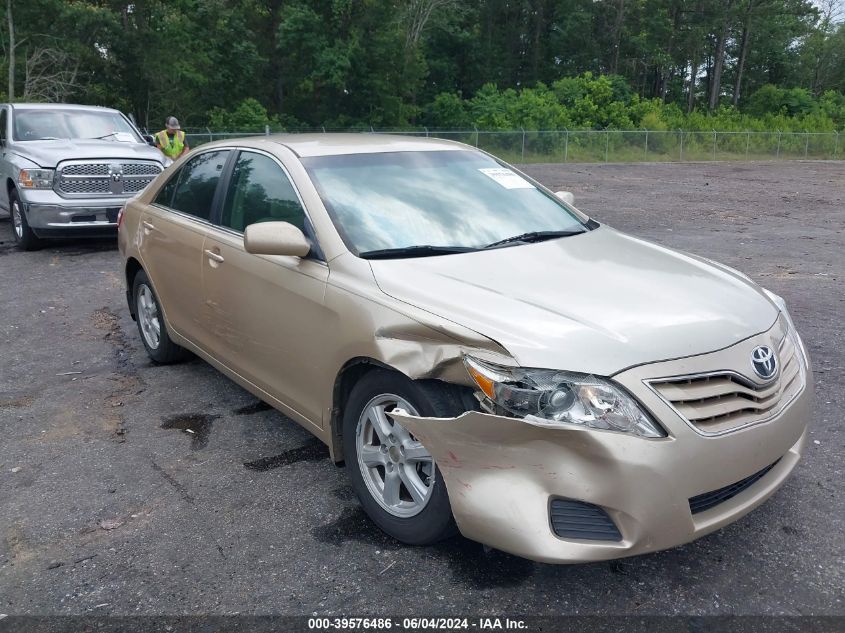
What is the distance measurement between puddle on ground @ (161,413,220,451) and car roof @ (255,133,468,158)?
1.69 m

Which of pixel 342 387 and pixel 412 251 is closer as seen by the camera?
pixel 342 387

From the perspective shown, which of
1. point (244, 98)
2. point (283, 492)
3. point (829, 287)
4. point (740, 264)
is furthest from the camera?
point (244, 98)

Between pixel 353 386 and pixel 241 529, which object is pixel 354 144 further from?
pixel 241 529

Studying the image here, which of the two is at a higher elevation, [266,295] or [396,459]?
[266,295]

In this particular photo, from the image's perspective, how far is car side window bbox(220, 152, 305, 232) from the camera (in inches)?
152

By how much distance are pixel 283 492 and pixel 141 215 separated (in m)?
2.72

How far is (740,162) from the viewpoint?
34.0 metres

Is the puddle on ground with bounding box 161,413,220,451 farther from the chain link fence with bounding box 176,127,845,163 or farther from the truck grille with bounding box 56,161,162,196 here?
the chain link fence with bounding box 176,127,845,163

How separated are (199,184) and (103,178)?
5810 millimetres

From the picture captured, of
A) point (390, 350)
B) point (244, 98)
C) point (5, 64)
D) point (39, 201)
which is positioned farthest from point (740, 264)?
point (244, 98)

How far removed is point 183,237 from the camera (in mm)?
4750

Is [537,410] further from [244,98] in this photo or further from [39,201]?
[244,98]

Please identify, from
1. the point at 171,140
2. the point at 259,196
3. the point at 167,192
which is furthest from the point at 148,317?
the point at 171,140

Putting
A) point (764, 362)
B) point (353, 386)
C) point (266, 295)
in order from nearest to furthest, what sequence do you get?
1. point (764, 362)
2. point (353, 386)
3. point (266, 295)
